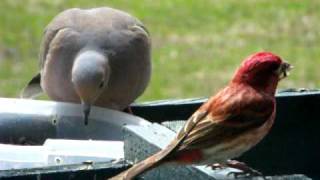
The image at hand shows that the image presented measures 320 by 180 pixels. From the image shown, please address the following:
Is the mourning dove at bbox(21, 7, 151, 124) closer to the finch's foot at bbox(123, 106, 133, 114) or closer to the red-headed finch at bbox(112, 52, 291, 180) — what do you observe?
the finch's foot at bbox(123, 106, 133, 114)

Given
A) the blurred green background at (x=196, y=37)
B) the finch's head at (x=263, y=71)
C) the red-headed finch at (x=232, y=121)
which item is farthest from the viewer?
the blurred green background at (x=196, y=37)

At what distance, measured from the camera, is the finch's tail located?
378 centimetres

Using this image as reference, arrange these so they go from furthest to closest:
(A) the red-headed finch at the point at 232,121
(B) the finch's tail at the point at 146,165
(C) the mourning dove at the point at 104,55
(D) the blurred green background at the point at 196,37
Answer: (D) the blurred green background at the point at 196,37 < (C) the mourning dove at the point at 104,55 < (A) the red-headed finch at the point at 232,121 < (B) the finch's tail at the point at 146,165

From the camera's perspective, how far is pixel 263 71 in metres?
4.08

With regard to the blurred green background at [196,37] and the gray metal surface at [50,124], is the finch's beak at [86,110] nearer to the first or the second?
the gray metal surface at [50,124]

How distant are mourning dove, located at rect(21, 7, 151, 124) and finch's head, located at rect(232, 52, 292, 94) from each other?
2.30 metres

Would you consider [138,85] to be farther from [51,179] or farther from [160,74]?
[160,74]

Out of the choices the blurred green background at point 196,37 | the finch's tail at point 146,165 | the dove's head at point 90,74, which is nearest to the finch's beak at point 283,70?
the finch's tail at point 146,165

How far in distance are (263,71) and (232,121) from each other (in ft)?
0.80

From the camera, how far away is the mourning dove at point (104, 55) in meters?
6.46

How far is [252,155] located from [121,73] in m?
1.55

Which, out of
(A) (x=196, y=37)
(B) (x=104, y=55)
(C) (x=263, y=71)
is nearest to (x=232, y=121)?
(C) (x=263, y=71)

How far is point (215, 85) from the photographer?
11547 millimetres

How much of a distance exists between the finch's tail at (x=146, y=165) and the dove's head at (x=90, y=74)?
86.2 inches
